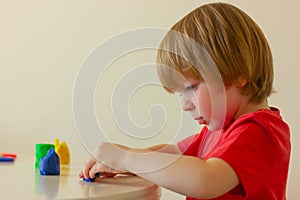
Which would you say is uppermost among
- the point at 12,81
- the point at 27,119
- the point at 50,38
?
the point at 50,38

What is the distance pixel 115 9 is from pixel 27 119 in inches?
16.7

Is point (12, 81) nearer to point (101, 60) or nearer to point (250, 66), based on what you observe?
point (101, 60)

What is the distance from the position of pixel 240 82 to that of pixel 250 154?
0.14 m

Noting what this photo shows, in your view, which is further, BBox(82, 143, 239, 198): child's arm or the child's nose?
the child's nose

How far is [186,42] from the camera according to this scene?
0.74m

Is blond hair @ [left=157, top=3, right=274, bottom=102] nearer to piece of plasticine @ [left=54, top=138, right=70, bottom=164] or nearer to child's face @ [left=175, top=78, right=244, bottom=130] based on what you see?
child's face @ [left=175, top=78, right=244, bottom=130]

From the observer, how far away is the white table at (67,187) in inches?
22.5

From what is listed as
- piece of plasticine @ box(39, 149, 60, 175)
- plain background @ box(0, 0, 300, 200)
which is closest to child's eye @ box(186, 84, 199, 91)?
piece of plasticine @ box(39, 149, 60, 175)

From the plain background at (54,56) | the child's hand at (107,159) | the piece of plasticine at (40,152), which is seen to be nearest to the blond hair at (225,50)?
the child's hand at (107,159)

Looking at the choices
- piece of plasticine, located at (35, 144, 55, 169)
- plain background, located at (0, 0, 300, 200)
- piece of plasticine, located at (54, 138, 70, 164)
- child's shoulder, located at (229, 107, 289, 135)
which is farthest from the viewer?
plain background, located at (0, 0, 300, 200)

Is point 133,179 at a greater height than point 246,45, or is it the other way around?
point 246,45

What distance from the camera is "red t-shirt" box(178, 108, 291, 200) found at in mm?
632

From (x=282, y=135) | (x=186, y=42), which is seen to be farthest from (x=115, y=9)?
(x=282, y=135)

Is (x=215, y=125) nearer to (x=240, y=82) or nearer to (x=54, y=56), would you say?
(x=240, y=82)
